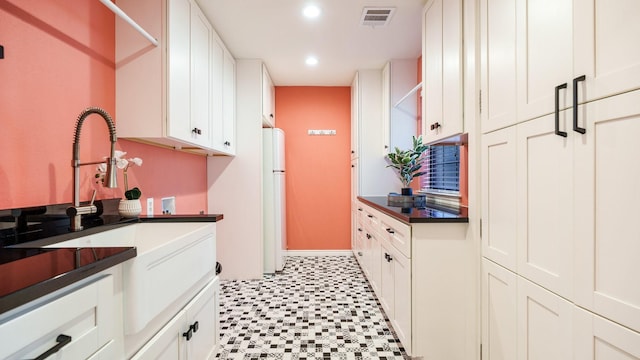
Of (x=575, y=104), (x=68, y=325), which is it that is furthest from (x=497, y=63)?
(x=68, y=325)

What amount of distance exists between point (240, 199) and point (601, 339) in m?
3.11

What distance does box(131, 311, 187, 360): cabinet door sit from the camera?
3.34 ft

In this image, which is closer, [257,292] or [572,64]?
[572,64]

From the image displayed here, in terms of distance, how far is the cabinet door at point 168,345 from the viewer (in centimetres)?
102

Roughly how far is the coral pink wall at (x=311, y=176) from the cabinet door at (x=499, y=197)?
3023 mm

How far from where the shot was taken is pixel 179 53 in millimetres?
1985

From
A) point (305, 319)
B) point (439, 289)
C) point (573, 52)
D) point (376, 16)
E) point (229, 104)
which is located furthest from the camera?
point (229, 104)

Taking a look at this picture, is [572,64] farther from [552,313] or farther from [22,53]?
[22,53]

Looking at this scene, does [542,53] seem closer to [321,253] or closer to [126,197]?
[126,197]

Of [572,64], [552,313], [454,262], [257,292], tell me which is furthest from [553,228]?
[257,292]

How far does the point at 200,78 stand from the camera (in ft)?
7.75

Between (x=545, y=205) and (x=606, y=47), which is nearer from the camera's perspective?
(x=606, y=47)

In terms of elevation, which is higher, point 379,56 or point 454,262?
point 379,56

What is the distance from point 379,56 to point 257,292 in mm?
2956
